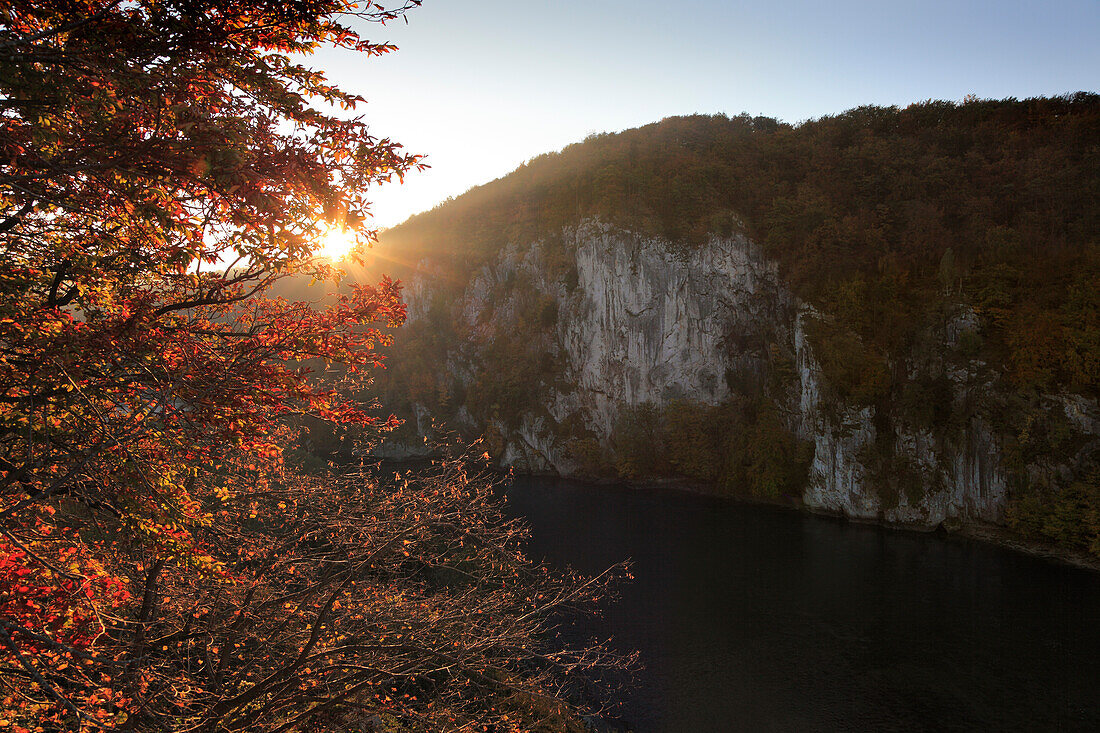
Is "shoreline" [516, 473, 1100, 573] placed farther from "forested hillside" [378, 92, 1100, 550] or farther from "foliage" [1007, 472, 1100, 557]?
"forested hillside" [378, 92, 1100, 550]

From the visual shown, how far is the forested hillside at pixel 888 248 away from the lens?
25172 mm

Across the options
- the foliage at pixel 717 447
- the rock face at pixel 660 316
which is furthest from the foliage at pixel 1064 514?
the rock face at pixel 660 316

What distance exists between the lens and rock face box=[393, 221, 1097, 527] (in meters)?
27.6

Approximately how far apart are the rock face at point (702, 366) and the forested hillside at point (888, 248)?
0.57 m

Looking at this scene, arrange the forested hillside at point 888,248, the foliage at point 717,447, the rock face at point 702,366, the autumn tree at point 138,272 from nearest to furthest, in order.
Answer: the autumn tree at point 138,272
the forested hillside at point 888,248
the rock face at point 702,366
the foliage at point 717,447

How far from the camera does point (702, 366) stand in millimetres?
40281

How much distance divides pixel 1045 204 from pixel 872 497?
18.7 metres

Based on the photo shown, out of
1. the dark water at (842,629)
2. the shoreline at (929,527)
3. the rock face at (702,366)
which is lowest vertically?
the shoreline at (929,527)

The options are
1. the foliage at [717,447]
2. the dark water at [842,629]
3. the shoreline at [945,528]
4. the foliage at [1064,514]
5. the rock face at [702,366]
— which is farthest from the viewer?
the foliage at [717,447]

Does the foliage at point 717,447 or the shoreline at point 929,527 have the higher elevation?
the foliage at point 717,447

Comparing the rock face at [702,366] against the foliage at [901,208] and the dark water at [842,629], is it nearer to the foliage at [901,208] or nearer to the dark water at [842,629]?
the foliage at [901,208]

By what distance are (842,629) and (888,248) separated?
24385 millimetres

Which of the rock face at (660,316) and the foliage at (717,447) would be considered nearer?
the foliage at (717,447)

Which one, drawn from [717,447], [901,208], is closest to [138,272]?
[717,447]
